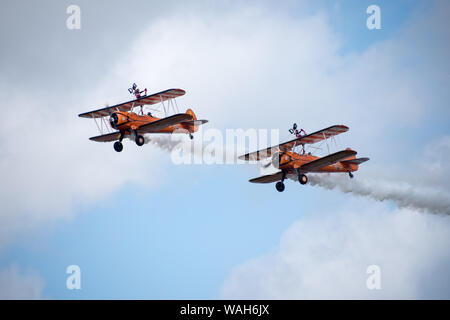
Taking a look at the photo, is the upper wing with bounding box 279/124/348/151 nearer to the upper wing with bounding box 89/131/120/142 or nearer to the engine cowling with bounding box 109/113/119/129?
the engine cowling with bounding box 109/113/119/129

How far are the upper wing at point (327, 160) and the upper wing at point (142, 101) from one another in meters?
8.89

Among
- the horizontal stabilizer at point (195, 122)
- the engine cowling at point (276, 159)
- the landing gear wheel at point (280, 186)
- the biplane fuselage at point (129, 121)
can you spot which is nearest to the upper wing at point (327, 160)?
the engine cowling at point (276, 159)

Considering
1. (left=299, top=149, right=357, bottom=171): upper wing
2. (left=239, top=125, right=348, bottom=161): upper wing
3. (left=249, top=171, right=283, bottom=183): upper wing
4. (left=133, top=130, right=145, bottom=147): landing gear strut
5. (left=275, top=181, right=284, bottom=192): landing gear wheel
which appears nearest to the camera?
(left=299, top=149, right=357, bottom=171): upper wing

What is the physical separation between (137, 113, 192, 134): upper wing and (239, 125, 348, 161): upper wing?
564 centimetres

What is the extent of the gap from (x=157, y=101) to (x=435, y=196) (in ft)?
66.2

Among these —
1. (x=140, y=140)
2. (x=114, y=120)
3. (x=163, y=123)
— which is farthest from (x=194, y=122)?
(x=114, y=120)

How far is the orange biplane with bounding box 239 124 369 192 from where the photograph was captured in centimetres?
5378

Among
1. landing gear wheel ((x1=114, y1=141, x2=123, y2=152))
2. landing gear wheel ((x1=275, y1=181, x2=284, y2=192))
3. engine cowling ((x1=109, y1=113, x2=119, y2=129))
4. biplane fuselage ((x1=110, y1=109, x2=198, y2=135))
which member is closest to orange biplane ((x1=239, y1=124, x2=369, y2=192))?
landing gear wheel ((x1=275, y1=181, x2=284, y2=192))

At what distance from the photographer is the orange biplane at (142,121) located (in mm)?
54844

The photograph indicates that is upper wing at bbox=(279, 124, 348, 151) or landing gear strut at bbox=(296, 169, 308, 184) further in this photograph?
upper wing at bbox=(279, 124, 348, 151)

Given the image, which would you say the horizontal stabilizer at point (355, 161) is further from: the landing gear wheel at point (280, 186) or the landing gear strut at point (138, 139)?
the landing gear strut at point (138, 139)

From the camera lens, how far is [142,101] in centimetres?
5738
